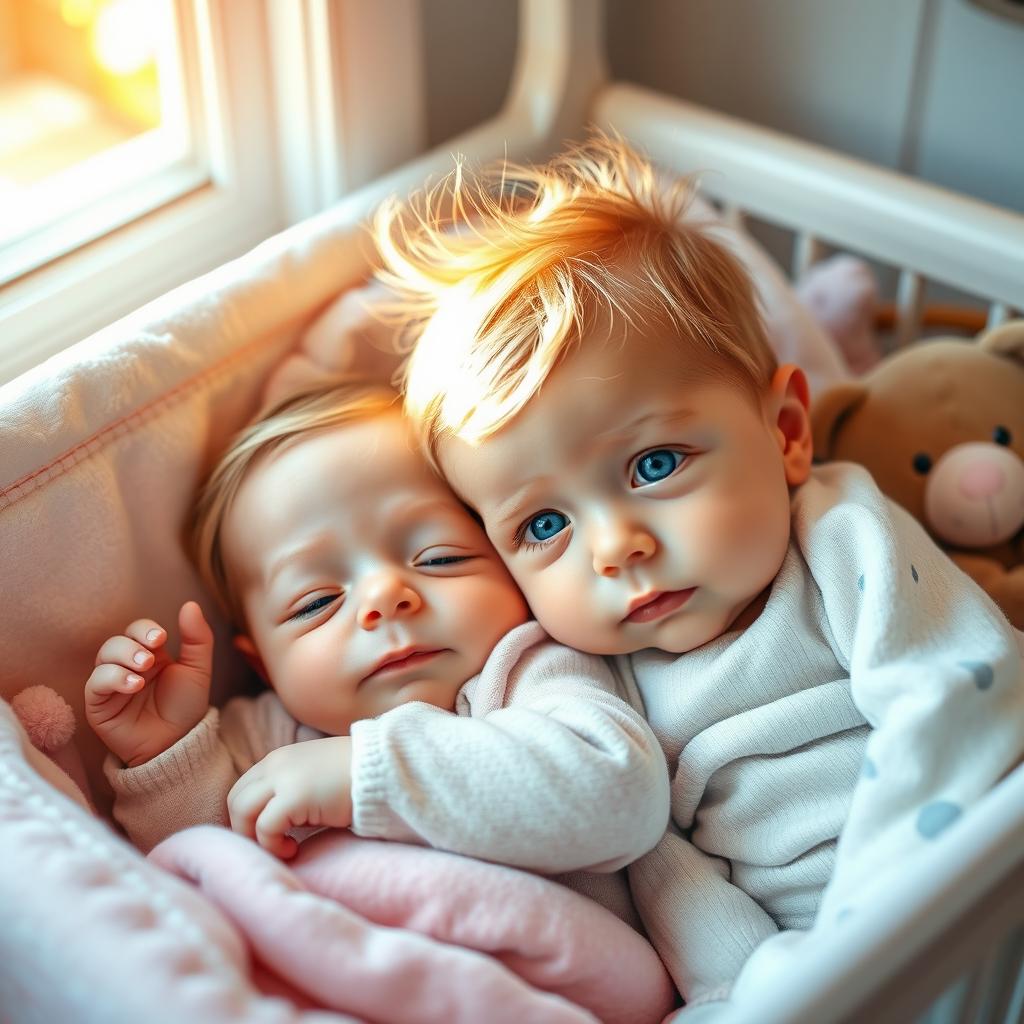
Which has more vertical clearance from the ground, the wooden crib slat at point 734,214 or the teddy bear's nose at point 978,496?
the wooden crib slat at point 734,214

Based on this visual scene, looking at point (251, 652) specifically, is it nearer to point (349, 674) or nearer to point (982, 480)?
point (349, 674)

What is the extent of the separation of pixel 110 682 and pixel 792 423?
593 mm

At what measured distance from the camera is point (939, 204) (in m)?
1.32

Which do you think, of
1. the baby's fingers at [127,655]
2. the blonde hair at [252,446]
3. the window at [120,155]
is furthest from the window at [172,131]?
the baby's fingers at [127,655]

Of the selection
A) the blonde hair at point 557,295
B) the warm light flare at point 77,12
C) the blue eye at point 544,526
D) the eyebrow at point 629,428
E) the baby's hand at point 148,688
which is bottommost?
the baby's hand at point 148,688

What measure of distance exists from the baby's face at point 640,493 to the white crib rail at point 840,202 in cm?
41

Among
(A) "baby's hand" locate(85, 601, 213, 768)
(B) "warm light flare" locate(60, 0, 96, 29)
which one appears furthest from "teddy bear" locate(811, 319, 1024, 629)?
(B) "warm light flare" locate(60, 0, 96, 29)

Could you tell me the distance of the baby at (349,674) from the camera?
93 centimetres

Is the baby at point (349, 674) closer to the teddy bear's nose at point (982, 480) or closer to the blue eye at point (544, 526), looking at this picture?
the blue eye at point (544, 526)

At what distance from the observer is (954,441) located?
1279 mm

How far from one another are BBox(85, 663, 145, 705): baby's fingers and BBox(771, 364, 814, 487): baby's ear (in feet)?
1.80

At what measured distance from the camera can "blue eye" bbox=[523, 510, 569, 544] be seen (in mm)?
1039

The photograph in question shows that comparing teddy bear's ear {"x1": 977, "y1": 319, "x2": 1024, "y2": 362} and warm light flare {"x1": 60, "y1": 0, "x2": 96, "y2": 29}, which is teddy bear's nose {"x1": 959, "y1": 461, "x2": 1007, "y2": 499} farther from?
warm light flare {"x1": 60, "y1": 0, "x2": 96, "y2": 29}

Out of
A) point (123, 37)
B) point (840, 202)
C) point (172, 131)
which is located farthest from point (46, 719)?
point (840, 202)
